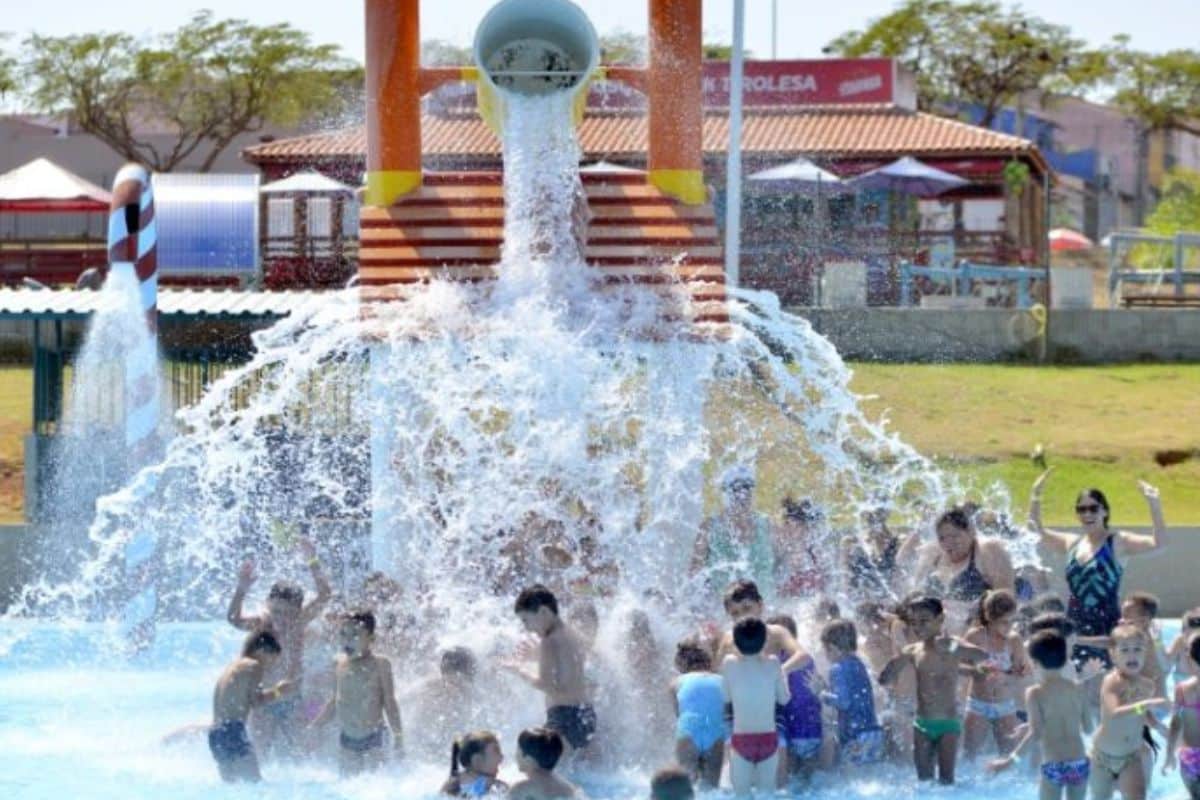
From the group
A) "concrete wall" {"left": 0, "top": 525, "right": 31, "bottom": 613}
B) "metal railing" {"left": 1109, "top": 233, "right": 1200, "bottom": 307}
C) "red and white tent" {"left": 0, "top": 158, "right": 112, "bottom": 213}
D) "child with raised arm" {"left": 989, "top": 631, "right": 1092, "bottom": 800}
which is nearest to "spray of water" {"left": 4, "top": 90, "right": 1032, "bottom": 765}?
"concrete wall" {"left": 0, "top": 525, "right": 31, "bottom": 613}

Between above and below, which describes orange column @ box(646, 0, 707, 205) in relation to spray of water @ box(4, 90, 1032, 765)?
above

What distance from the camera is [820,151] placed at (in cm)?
3017

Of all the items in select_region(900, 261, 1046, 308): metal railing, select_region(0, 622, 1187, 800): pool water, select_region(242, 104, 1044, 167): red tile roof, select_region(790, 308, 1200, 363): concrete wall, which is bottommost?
select_region(0, 622, 1187, 800): pool water

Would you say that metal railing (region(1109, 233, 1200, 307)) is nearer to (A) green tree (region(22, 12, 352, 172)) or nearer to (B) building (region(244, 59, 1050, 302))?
(B) building (region(244, 59, 1050, 302))

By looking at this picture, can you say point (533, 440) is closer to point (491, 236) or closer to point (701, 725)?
point (701, 725)

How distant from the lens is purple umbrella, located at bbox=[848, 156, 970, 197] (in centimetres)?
2809

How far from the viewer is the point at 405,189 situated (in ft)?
44.3

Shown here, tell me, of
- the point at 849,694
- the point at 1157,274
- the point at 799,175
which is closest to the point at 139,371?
the point at 849,694

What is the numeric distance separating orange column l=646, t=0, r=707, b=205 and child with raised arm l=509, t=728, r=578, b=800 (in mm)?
6019

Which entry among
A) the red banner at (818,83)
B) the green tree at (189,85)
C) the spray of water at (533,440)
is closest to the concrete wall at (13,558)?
the spray of water at (533,440)

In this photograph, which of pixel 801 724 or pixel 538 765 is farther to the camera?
pixel 801 724

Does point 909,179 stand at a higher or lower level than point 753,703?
higher

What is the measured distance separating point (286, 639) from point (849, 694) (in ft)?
8.45

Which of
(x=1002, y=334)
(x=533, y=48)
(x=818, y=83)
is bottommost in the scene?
(x=1002, y=334)
